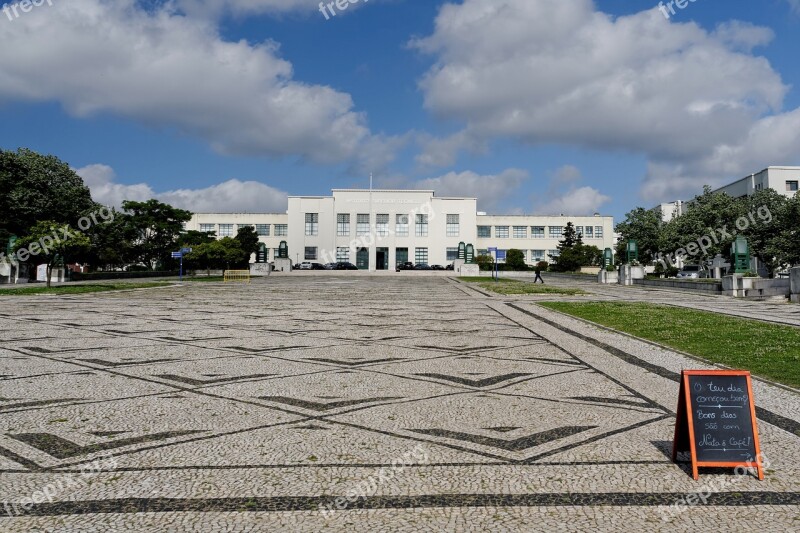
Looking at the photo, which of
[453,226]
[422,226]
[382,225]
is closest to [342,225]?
[382,225]

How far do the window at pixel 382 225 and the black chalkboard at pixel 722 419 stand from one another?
84.5 meters

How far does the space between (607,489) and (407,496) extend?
1.33 metres

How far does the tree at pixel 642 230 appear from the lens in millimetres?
69062

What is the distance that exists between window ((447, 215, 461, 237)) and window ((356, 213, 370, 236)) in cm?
1199

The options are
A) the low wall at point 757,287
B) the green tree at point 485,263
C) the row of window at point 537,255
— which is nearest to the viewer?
the low wall at point 757,287

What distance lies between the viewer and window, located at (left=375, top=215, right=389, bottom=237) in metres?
88.9

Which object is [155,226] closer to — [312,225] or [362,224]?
[312,225]

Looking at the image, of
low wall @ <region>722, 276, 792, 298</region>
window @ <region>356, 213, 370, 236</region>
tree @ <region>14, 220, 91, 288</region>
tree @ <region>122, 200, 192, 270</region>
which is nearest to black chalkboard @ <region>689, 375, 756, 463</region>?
low wall @ <region>722, 276, 792, 298</region>

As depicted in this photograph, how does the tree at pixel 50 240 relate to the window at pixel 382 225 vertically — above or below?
below

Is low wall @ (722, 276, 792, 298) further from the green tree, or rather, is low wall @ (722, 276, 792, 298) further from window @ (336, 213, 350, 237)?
window @ (336, 213, 350, 237)

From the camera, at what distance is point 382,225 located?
89.1 meters

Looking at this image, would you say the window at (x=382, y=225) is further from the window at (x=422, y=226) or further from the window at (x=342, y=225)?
the window at (x=422, y=226)

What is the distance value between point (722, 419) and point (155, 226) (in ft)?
197

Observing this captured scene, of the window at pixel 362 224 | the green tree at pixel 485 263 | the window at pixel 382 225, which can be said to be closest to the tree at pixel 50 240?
the green tree at pixel 485 263
